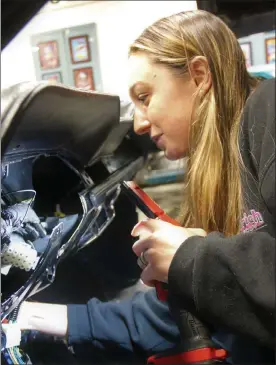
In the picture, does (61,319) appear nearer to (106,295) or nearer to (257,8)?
(106,295)

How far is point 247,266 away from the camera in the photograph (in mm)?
404

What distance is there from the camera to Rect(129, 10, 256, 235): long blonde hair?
521 mm

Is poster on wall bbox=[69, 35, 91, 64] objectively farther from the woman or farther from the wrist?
the wrist

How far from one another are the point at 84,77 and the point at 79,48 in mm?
44

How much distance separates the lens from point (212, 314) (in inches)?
17.1

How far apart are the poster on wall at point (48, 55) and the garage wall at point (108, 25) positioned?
0.05ft

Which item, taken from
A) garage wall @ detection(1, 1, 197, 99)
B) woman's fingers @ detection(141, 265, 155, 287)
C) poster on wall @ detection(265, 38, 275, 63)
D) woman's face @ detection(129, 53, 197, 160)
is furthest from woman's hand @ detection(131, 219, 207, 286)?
poster on wall @ detection(265, 38, 275, 63)

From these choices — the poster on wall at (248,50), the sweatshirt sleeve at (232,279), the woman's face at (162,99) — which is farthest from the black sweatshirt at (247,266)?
the poster on wall at (248,50)

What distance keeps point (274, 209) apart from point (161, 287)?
0.18m

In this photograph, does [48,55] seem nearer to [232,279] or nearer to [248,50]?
[248,50]

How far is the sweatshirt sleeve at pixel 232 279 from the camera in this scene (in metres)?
0.40

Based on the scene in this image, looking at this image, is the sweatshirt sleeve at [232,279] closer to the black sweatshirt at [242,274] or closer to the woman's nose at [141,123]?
the black sweatshirt at [242,274]

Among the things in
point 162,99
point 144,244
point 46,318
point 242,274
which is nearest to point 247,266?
point 242,274

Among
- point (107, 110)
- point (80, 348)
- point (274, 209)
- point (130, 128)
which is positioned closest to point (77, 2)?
point (107, 110)
